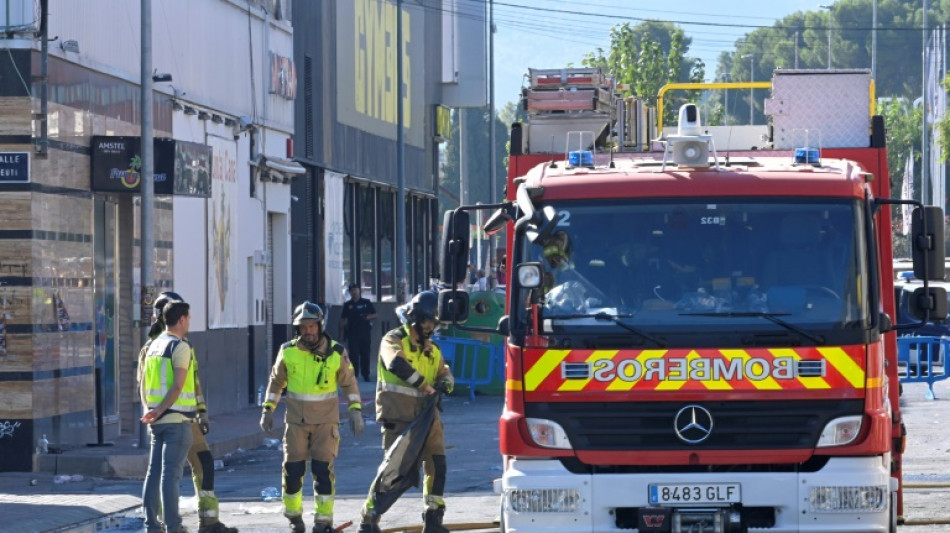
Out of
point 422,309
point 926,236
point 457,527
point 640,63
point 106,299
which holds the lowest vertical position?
point 457,527

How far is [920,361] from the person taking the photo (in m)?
29.2

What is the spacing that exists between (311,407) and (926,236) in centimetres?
502

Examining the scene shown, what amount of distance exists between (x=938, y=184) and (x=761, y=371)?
6089cm

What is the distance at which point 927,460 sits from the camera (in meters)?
19.1

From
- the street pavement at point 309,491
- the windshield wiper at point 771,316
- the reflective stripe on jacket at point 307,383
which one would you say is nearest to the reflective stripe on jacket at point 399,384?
the reflective stripe on jacket at point 307,383

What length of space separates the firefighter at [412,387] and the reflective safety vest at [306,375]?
0.49 m

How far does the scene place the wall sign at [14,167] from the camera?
18.8 m

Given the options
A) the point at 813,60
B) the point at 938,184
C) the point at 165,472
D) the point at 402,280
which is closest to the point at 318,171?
the point at 402,280

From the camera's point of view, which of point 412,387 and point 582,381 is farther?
point 412,387

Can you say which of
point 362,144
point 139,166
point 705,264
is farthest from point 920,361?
point 705,264

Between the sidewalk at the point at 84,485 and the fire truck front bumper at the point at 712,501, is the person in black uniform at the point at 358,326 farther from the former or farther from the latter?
the fire truck front bumper at the point at 712,501

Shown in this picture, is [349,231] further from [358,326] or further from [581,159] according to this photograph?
[581,159]

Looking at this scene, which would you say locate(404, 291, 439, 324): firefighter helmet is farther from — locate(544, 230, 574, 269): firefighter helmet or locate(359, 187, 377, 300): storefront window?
locate(359, 187, 377, 300): storefront window

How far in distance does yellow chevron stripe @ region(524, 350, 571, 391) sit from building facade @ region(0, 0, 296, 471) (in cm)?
979
